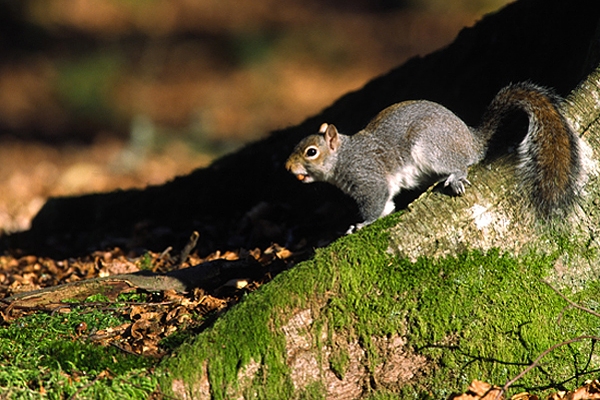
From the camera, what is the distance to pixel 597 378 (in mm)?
3002

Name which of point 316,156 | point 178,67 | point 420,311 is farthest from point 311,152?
point 178,67

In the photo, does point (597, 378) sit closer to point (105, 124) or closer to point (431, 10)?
point (105, 124)

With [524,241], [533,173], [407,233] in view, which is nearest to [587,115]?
[533,173]

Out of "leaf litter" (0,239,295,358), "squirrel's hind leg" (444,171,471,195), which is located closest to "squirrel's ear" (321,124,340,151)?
"leaf litter" (0,239,295,358)

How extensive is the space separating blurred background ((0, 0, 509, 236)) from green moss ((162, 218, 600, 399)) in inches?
333

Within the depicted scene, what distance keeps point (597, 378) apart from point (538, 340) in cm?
30

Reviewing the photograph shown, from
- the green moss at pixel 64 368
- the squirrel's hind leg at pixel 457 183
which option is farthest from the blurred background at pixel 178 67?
the squirrel's hind leg at pixel 457 183

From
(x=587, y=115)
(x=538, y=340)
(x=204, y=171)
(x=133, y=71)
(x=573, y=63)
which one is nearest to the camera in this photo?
(x=538, y=340)

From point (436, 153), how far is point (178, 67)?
11961mm

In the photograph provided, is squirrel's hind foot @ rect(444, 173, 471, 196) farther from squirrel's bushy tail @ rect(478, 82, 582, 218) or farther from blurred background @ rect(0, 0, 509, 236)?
blurred background @ rect(0, 0, 509, 236)

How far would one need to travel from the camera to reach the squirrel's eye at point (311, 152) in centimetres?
401

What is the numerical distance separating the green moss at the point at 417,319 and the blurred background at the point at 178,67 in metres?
8.45

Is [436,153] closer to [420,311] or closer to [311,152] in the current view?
[311,152]

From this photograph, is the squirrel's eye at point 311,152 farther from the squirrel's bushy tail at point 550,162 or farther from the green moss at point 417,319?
the squirrel's bushy tail at point 550,162
